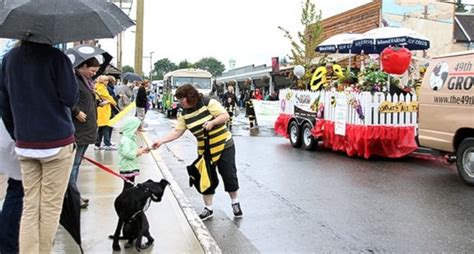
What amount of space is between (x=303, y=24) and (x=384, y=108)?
1680 centimetres

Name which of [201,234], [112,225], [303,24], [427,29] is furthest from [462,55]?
[427,29]

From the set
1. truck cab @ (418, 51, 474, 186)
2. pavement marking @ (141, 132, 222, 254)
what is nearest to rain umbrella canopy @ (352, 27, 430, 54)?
truck cab @ (418, 51, 474, 186)

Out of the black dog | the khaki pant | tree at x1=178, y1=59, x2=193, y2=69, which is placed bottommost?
the black dog

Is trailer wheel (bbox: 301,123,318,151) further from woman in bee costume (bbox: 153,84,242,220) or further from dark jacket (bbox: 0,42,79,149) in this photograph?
dark jacket (bbox: 0,42,79,149)

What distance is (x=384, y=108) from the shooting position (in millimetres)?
11750

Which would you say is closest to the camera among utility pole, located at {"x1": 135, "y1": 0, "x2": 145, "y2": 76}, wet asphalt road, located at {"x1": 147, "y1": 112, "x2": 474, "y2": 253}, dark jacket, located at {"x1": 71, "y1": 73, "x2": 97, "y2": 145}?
wet asphalt road, located at {"x1": 147, "y1": 112, "x2": 474, "y2": 253}

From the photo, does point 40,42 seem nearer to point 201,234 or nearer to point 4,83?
point 4,83

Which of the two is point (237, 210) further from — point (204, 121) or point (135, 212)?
point (135, 212)

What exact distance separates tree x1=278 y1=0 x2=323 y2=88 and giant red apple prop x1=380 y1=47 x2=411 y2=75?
1407cm

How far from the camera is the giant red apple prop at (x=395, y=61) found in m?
11.7

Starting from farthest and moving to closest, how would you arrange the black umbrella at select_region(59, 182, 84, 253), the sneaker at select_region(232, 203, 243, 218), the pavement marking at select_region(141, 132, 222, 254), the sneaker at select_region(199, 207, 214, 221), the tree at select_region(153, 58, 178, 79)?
the tree at select_region(153, 58, 178, 79) < the sneaker at select_region(232, 203, 243, 218) < the sneaker at select_region(199, 207, 214, 221) < the pavement marking at select_region(141, 132, 222, 254) < the black umbrella at select_region(59, 182, 84, 253)

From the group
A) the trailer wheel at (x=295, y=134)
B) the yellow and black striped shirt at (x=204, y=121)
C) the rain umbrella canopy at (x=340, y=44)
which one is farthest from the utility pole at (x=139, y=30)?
the yellow and black striped shirt at (x=204, y=121)

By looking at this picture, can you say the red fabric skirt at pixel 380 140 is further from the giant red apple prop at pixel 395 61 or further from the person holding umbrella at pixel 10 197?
the person holding umbrella at pixel 10 197

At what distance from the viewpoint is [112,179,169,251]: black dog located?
16.5 ft
